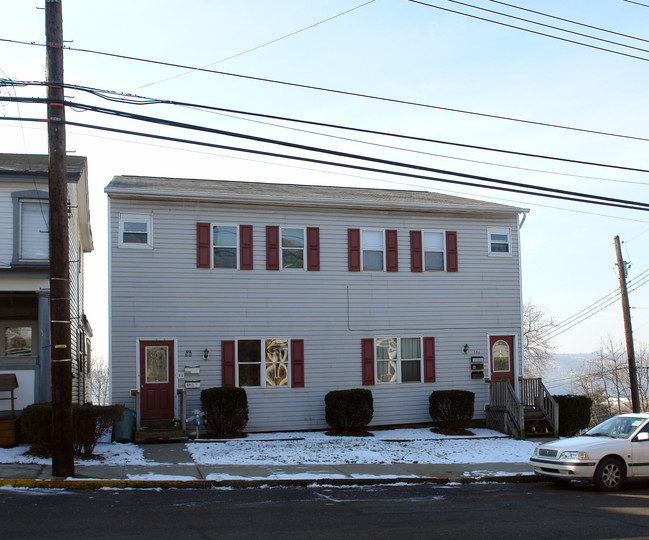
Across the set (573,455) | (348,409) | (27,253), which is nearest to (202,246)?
(27,253)

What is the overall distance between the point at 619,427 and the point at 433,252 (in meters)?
8.53

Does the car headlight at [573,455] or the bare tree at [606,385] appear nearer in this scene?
the car headlight at [573,455]

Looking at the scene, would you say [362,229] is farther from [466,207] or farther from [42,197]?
[42,197]

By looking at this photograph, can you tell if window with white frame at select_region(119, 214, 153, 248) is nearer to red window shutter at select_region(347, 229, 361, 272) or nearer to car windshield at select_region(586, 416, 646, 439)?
red window shutter at select_region(347, 229, 361, 272)

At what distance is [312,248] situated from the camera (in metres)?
19.0

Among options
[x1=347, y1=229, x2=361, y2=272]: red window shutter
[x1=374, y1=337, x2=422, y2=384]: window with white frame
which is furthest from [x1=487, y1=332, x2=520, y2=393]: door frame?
[x1=347, y1=229, x2=361, y2=272]: red window shutter

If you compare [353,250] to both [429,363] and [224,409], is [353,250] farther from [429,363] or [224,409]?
[224,409]

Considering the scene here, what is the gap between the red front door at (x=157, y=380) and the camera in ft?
56.9

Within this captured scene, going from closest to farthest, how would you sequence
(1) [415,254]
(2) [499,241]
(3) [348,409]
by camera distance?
(3) [348,409]
(1) [415,254]
(2) [499,241]

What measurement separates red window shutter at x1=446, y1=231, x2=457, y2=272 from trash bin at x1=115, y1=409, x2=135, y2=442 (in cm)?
975

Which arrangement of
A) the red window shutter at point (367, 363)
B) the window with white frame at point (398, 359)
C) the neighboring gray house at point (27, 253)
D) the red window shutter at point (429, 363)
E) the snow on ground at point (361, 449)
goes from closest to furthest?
the snow on ground at point (361, 449) < the neighboring gray house at point (27, 253) < the red window shutter at point (367, 363) < the window with white frame at point (398, 359) < the red window shutter at point (429, 363)

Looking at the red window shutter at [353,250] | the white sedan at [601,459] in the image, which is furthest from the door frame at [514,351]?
the white sedan at [601,459]

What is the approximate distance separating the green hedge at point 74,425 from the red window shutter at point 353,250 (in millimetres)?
8189

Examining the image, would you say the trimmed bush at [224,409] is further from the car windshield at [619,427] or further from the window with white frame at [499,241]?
the window with white frame at [499,241]
